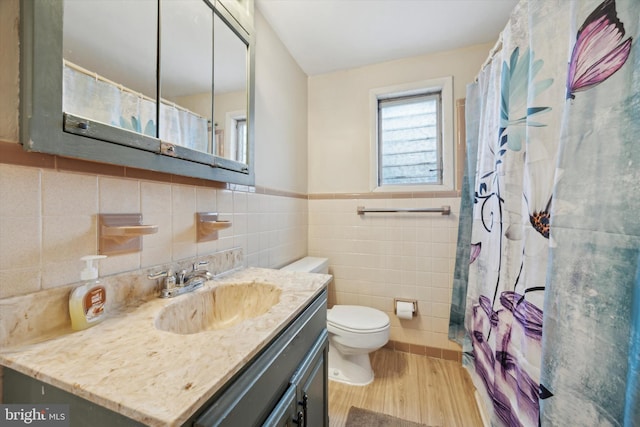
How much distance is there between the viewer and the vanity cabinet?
0.42 meters

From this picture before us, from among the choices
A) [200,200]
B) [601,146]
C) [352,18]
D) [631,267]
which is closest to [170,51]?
[200,200]

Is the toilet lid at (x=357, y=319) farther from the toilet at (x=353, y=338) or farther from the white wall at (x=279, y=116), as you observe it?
the white wall at (x=279, y=116)

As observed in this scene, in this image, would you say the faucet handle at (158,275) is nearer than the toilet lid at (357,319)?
Yes

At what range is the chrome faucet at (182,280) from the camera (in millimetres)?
836

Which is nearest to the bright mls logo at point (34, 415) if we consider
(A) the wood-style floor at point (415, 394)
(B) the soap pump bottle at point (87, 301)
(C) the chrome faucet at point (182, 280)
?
(B) the soap pump bottle at point (87, 301)

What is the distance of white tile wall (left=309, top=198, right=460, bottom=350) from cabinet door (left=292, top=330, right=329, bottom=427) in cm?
106

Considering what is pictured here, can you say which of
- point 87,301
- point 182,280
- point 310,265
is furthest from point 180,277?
point 310,265

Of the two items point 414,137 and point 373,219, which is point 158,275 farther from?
point 414,137

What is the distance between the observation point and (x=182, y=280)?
0.91 m

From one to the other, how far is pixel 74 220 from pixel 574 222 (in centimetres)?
131

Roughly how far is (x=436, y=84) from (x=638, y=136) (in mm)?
1588

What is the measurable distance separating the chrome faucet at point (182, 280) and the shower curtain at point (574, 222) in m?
1.14

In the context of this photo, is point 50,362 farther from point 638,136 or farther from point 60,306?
point 638,136

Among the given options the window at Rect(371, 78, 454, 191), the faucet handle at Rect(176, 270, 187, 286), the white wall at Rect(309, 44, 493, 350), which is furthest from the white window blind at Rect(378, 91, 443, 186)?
the faucet handle at Rect(176, 270, 187, 286)
